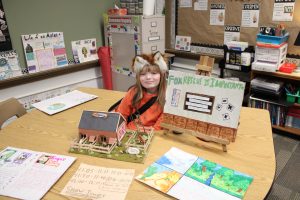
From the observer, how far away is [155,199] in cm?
86

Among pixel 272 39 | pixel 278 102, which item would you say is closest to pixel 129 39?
pixel 272 39

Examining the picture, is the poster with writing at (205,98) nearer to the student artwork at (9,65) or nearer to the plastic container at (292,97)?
the plastic container at (292,97)

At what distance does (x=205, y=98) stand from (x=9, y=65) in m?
2.03

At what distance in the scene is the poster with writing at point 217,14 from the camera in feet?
9.25

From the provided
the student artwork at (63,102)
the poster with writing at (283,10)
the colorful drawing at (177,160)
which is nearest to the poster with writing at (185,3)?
the poster with writing at (283,10)

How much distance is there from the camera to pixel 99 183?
0.94m

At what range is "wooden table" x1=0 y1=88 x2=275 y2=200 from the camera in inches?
36.4

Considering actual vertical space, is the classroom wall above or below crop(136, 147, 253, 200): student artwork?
above

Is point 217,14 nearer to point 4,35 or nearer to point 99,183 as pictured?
point 4,35

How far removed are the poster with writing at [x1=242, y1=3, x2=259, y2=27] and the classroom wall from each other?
1.61m

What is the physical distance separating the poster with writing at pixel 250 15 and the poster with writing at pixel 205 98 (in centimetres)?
186

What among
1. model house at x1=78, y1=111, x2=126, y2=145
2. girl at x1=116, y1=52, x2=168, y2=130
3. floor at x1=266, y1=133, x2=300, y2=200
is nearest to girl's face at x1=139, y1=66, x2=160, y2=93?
girl at x1=116, y1=52, x2=168, y2=130

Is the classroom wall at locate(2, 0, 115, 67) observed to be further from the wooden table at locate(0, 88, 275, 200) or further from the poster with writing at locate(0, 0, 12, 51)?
the wooden table at locate(0, 88, 275, 200)

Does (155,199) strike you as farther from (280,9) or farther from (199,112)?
(280,9)
